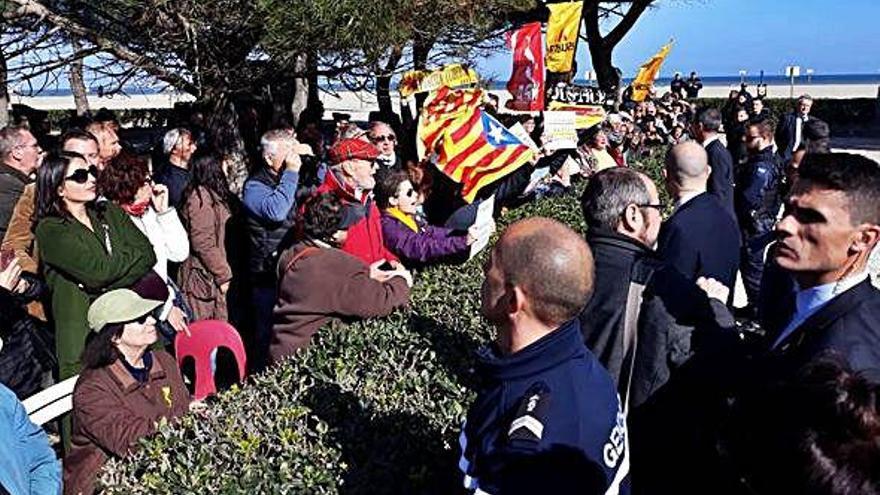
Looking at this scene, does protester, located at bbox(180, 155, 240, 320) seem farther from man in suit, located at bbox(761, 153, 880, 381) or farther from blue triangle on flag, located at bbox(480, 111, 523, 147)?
man in suit, located at bbox(761, 153, 880, 381)

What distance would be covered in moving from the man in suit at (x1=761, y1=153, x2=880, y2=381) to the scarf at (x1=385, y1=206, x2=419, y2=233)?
2.61 metres

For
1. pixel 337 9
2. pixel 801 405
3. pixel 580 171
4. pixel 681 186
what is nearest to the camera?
pixel 801 405

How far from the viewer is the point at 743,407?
5.44 feet

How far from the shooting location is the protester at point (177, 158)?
21.4ft

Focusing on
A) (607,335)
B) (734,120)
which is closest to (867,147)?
(734,120)

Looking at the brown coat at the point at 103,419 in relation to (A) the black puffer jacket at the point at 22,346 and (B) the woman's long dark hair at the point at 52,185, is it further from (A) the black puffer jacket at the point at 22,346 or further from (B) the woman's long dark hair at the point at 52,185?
(B) the woman's long dark hair at the point at 52,185

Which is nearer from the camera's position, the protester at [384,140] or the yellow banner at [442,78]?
A: the protester at [384,140]

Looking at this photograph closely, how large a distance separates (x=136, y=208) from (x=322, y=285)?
1.84 m

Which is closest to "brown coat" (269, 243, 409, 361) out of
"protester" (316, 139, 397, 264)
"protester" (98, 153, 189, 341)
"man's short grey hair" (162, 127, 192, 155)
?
"protester" (316, 139, 397, 264)

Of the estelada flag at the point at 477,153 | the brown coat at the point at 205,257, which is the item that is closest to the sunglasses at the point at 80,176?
the brown coat at the point at 205,257

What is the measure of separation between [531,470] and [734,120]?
458 inches

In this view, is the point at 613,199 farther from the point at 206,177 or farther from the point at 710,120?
the point at 710,120

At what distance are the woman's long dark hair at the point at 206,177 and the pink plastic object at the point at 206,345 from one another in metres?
1.43

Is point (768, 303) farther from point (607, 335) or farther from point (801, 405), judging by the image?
point (801, 405)
